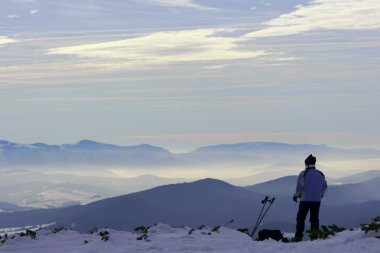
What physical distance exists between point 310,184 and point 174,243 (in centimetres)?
501

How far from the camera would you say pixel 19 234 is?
22188 millimetres

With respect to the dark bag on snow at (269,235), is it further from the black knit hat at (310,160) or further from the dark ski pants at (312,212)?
the black knit hat at (310,160)

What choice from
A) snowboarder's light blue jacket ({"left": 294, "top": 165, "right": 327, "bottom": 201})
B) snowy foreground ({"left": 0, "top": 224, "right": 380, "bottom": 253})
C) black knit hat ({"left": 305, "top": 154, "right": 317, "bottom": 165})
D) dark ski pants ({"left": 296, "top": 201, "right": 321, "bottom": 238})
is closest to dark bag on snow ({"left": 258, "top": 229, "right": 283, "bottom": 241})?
dark ski pants ({"left": 296, "top": 201, "right": 321, "bottom": 238})

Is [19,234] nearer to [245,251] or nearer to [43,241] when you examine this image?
[43,241]

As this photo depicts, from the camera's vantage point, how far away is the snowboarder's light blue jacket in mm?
21156

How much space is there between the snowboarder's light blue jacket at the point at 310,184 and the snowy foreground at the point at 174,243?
219cm

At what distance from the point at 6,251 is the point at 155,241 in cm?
410

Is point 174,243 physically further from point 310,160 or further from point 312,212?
point 310,160

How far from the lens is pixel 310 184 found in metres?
21.2

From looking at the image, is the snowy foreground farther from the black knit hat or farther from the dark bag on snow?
the black knit hat

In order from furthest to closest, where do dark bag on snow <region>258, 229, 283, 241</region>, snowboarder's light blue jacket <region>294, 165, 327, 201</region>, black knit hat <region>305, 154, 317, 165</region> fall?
dark bag on snow <region>258, 229, 283, 241</region> < black knit hat <region>305, 154, 317, 165</region> < snowboarder's light blue jacket <region>294, 165, 327, 201</region>

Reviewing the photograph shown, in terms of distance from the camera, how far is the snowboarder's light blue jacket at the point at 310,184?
69.4ft

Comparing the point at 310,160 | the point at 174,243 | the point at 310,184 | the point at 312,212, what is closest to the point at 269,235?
the point at 312,212

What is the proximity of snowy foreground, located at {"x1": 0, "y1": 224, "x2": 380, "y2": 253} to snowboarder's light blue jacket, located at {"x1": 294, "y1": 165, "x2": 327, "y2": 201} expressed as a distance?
2.19 meters
